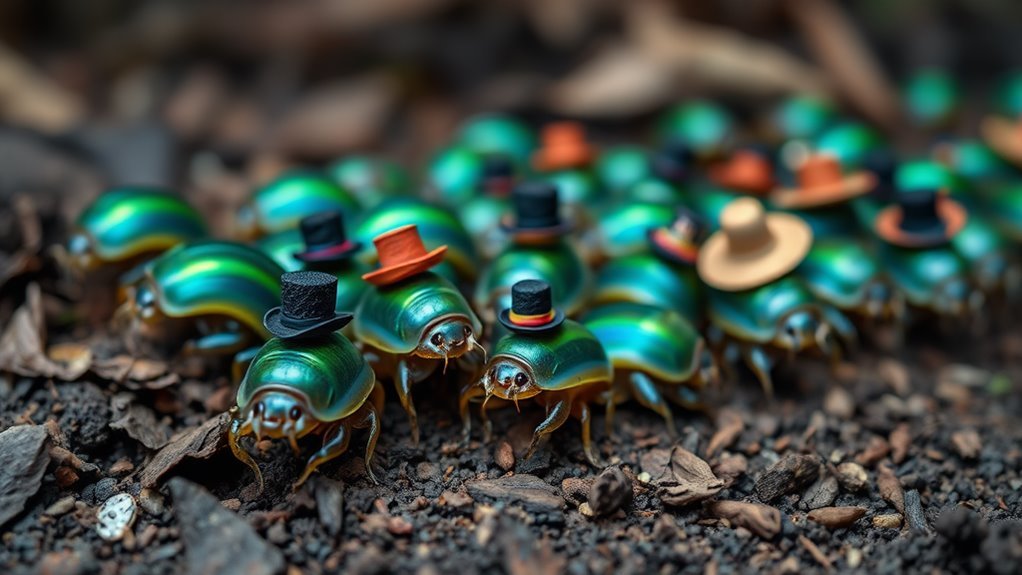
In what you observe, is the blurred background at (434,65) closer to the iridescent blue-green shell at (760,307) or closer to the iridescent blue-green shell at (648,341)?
the iridescent blue-green shell at (760,307)

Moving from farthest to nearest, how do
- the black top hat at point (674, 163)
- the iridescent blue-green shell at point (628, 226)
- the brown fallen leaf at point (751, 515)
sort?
the black top hat at point (674, 163), the iridescent blue-green shell at point (628, 226), the brown fallen leaf at point (751, 515)

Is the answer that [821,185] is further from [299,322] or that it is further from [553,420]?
[299,322]

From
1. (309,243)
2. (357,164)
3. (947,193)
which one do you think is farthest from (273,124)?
(947,193)

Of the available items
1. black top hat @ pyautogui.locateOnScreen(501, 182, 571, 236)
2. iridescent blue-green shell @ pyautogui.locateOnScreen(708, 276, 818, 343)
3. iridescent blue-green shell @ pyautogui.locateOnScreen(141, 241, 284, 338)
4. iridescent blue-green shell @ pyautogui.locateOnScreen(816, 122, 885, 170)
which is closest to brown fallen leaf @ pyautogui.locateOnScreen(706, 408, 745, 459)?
iridescent blue-green shell @ pyautogui.locateOnScreen(708, 276, 818, 343)

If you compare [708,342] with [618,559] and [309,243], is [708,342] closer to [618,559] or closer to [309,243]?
[618,559]

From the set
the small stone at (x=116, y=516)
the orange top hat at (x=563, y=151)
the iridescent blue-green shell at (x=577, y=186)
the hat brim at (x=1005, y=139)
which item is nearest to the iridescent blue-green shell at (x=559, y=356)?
the small stone at (x=116, y=516)

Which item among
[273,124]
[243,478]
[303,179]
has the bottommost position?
[273,124]
